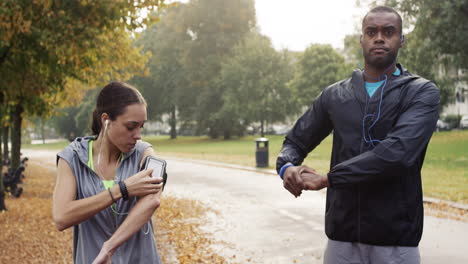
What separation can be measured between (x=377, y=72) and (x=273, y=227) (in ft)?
21.6

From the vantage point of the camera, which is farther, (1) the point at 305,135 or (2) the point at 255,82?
(2) the point at 255,82

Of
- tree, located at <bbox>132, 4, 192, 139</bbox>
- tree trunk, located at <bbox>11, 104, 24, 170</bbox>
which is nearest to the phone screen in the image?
tree trunk, located at <bbox>11, 104, 24, 170</bbox>

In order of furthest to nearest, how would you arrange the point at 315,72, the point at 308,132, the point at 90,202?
the point at 315,72 → the point at 308,132 → the point at 90,202

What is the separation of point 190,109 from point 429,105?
56.2m

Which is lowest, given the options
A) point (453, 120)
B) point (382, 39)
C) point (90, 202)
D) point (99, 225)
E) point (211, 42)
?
point (453, 120)

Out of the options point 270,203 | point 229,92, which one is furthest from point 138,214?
point 229,92

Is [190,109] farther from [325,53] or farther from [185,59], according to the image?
Result: [325,53]

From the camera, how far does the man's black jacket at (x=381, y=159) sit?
7.73 ft

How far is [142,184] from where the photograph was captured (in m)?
2.29

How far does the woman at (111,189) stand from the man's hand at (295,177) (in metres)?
0.68

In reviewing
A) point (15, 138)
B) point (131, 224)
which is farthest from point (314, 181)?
point (15, 138)

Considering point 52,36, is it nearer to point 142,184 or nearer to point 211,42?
point 142,184

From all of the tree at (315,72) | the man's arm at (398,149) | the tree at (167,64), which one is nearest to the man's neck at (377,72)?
the man's arm at (398,149)

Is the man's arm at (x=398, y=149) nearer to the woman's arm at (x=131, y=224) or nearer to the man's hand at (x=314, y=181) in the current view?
the man's hand at (x=314, y=181)
